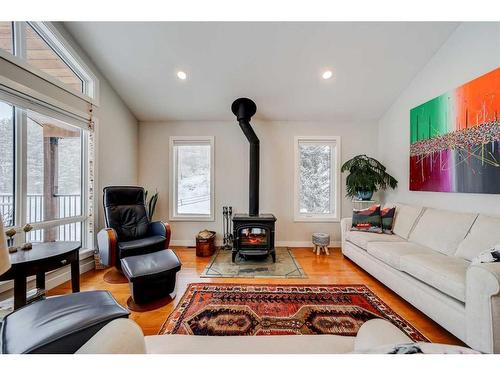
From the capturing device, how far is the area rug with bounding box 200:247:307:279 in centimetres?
276

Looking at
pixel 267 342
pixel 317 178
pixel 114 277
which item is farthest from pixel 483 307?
pixel 114 277

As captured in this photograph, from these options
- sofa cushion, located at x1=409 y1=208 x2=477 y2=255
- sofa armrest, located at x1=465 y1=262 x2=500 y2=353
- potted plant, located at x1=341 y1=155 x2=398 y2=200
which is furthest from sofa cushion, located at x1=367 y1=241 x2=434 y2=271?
potted plant, located at x1=341 y1=155 x2=398 y2=200

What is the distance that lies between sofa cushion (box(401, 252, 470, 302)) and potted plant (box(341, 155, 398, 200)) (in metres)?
1.49

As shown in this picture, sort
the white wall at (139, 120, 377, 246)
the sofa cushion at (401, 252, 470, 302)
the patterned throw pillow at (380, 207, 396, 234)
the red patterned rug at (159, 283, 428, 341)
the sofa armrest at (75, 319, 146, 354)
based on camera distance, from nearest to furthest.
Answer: the sofa armrest at (75, 319, 146, 354) → the sofa cushion at (401, 252, 470, 302) → the red patterned rug at (159, 283, 428, 341) → the patterned throw pillow at (380, 207, 396, 234) → the white wall at (139, 120, 377, 246)

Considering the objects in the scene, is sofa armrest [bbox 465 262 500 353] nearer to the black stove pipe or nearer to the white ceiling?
the black stove pipe

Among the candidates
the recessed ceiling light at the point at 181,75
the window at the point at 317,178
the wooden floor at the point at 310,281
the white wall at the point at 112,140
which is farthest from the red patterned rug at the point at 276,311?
the recessed ceiling light at the point at 181,75

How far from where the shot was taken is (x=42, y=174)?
2.43 meters

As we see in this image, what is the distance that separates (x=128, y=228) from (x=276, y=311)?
2253 mm

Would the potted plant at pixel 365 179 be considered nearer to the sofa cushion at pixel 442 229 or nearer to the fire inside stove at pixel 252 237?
the sofa cushion at pixel 442 229

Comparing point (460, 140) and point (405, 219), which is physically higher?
point (460, 140)

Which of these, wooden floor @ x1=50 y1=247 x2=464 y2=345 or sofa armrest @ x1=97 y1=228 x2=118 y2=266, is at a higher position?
sofa armrest @ x1=97 y1=228 x2=118 y2=266

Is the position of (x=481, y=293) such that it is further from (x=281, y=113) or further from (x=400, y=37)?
(x=281, y=113)

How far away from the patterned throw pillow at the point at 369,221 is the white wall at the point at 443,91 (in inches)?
26.2

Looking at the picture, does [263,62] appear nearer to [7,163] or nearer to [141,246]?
[141,246]
